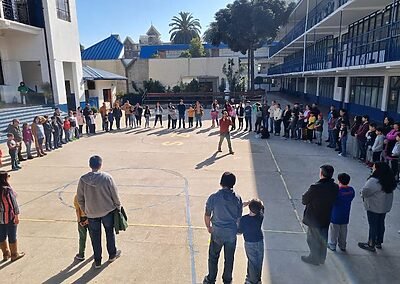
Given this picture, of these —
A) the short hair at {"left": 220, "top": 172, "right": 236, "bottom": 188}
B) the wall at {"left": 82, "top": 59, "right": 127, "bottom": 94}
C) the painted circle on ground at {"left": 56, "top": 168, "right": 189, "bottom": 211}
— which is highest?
the wall at {"left": 82, "top": 59, "right": 127, "bottom": 94}

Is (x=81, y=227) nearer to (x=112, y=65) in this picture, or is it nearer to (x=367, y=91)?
(x=367, y=91)

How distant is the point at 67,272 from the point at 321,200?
396 cm

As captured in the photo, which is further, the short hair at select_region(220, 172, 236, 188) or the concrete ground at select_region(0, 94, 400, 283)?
the concrete ground at select_region(0, 94, 400, 283)

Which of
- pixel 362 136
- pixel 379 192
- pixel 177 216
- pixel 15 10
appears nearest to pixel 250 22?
pixel 15 10

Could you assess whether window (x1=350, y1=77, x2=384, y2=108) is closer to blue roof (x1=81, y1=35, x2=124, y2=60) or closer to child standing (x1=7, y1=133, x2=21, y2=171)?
child standing (x1=7, y1=133, x2=21, y2=171)

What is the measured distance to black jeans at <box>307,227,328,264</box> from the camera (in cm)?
466

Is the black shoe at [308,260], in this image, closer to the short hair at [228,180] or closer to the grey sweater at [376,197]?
the grey sweater at [376,197]

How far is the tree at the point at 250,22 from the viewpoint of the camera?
3688cm

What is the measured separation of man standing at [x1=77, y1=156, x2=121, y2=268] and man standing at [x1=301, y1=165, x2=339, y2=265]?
2909 millimetres

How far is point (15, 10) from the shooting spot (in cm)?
1867

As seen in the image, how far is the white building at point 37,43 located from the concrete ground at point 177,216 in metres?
9.39

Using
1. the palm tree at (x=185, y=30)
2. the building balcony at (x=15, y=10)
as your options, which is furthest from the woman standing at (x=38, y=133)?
the palm tree at (x=185, y=30)

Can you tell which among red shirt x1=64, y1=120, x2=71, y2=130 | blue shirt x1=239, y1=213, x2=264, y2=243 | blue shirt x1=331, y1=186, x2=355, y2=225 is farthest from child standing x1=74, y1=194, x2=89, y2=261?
red shirt x1=64, y1=120, x2=71, y2=130

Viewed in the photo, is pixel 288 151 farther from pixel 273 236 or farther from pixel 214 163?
pixel 273 236
